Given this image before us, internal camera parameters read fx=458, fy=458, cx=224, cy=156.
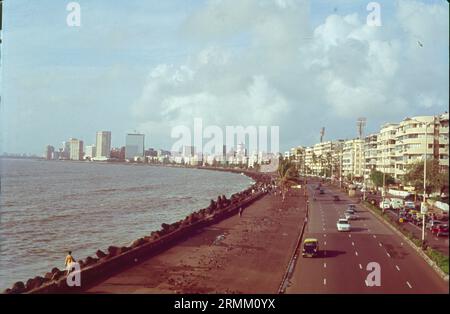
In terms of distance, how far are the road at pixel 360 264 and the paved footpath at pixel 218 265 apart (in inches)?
33.1

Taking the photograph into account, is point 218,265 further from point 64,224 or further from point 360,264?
point 64,224

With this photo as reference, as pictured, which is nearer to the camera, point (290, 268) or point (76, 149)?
point (290, 268)

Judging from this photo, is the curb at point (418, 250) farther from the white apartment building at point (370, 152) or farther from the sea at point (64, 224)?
the white apartment building at point (370, 152)

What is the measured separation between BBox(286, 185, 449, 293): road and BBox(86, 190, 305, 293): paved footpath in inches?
33.1

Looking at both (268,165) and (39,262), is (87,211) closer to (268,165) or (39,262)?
(39,262)

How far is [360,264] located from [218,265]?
4.09m

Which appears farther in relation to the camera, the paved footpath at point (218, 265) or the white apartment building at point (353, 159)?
the white apartment building at point (353, 159)

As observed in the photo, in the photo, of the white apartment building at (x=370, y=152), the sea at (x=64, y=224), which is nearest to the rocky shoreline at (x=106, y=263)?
the sea at (x=64, y=224)

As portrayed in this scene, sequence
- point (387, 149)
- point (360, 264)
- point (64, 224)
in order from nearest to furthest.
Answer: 1. point (360, 264)
2. point (64, 224)
3. point (387, 149)

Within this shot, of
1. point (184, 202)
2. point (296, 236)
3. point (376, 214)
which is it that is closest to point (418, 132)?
point (376, 214)

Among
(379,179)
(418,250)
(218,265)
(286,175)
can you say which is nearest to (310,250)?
(218,265)

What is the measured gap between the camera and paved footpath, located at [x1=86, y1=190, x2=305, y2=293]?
10651 millimetres

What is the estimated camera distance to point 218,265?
45.0 ft

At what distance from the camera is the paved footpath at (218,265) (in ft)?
34.9
